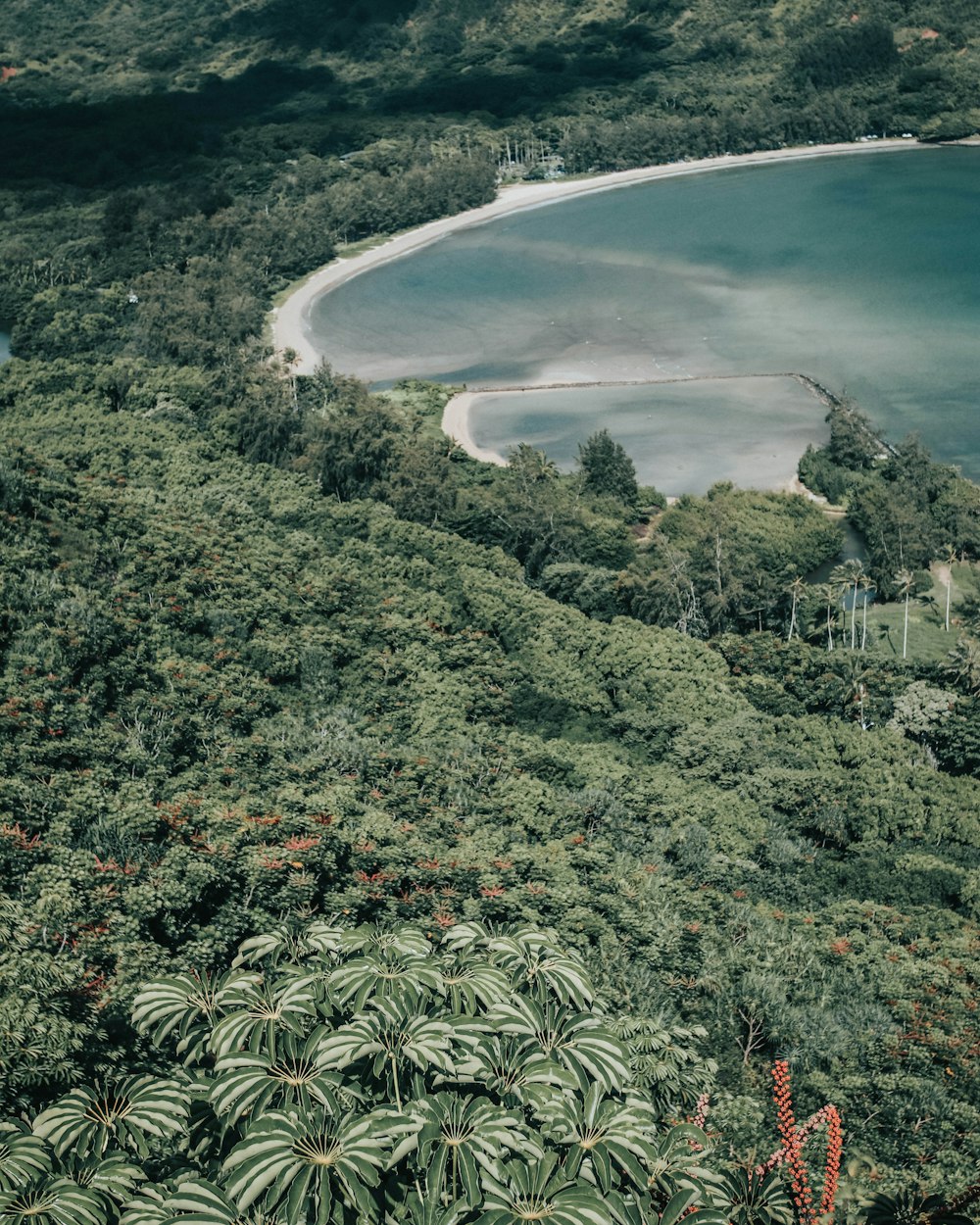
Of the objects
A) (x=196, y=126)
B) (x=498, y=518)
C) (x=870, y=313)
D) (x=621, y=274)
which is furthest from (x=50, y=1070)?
(x=196, y=126)

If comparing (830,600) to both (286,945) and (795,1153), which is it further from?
(795,1153)

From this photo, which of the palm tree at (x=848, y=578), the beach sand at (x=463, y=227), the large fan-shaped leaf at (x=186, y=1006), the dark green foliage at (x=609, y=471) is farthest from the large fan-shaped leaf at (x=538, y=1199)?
the beach sand at (x=463, y=227)

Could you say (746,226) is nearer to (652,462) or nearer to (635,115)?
(635,115)

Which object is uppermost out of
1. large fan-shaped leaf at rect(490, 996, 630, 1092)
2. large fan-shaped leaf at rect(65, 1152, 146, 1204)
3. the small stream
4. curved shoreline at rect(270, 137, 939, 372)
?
large fan-shaped leaf at rect(490, 996, 630, 1092)

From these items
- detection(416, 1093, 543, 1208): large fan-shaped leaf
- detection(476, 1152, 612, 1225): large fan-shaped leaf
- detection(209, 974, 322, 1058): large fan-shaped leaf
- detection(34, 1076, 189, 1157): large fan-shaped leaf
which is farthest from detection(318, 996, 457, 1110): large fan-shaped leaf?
detection(34, 1076, 189, 1157): large fan-shaped leaf

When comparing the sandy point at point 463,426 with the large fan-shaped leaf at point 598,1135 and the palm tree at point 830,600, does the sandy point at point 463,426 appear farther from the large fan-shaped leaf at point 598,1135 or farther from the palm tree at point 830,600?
the large fan-shaped leaf at point 598,1135

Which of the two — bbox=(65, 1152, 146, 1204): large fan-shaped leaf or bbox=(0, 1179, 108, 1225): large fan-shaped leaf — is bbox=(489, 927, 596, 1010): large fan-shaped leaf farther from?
bbox=(0, 1179, 108, 1225): large fan-shaped leaf

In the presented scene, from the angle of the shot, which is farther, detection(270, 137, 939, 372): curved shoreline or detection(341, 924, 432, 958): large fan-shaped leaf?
detection(270, 137, 939, 372): curved shoreline
